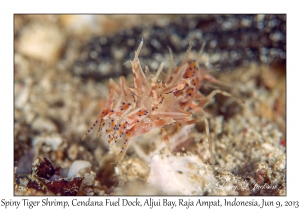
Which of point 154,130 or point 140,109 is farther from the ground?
point 140,109

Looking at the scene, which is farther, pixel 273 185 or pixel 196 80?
pixel 196 80

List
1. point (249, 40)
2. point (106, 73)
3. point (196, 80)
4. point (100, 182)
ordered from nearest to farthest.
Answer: point (100, 182)
point (196, 80)
point (249, 40)
point (106, 73)

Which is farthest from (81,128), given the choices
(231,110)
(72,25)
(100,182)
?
(72,25)

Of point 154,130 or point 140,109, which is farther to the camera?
point 154,130

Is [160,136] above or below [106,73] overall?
below

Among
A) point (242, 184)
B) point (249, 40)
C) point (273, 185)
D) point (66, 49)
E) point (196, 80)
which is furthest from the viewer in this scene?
point (66, 49)

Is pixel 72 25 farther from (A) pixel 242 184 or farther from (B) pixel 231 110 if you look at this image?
(A) pixel 242 184
